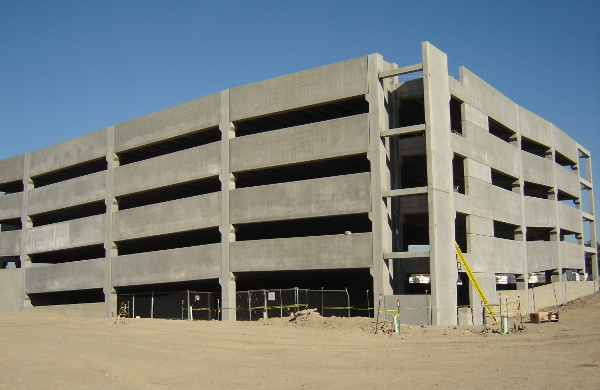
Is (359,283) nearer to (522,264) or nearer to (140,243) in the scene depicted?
(522,264)

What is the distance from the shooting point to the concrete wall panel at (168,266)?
49.2m

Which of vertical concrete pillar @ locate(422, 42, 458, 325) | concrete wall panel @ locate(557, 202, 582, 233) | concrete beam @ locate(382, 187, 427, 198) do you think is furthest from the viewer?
concrete wall panel @ locate(557, 202, 582, 233)

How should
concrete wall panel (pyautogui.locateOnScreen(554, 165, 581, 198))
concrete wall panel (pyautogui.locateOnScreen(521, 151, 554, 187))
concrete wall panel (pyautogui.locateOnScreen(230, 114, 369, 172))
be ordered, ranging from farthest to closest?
1. concrete wall panel (pyautogui.locateOnScreen(554, 165, 581, 198))
2. concrete wall panel (pyautogui.locateOnScreen(521, 151, 554, 187))
3. concrete wall panel (pyautogui.locateOnScreen(230, 114, 369, 172))

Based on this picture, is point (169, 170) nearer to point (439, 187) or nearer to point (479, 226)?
A: point (439, 187)

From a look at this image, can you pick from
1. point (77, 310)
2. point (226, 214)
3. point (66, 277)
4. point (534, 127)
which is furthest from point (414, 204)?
point (66, 277)

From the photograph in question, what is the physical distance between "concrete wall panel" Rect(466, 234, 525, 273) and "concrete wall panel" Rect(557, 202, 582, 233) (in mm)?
12224

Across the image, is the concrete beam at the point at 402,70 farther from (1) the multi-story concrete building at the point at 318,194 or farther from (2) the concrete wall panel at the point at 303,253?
(2) the concrete wall panel at the point at 303,253

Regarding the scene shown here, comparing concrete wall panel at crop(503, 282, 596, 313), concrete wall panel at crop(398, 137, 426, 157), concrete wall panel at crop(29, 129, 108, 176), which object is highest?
concrete wall panel at crop(29, 129, 108, 176)

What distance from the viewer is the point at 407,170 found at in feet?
159

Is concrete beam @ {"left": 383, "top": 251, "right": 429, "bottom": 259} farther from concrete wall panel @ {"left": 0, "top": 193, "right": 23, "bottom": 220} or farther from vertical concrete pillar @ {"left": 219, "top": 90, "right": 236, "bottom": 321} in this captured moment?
concrete wall panel @ {"left": 0, "top": 193, "right": 23, "bottom": 220}

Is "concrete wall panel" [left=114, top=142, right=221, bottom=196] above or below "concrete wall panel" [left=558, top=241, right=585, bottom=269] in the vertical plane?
above

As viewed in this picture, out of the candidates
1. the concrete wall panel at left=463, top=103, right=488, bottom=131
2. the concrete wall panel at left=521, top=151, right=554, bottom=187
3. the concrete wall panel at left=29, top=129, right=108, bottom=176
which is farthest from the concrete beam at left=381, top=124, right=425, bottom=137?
the concrete wall panel at left=29, top=129, right=108, bottom=176

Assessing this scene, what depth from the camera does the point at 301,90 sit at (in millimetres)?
44281

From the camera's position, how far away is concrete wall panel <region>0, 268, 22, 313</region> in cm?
6788
